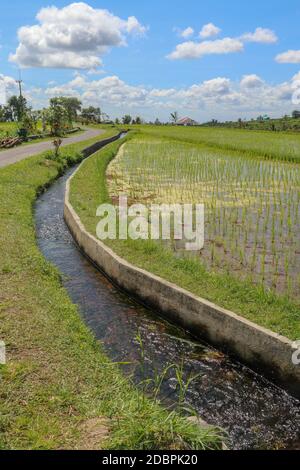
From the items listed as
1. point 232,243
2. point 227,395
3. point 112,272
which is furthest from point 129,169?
point 227,395

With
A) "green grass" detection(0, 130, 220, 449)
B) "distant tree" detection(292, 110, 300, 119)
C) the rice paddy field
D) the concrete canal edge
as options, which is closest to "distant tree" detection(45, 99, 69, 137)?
the rice paddy field

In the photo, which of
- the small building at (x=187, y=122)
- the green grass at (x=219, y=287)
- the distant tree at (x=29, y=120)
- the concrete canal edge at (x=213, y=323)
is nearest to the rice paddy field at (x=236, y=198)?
the green grass at (x=219, y=287)

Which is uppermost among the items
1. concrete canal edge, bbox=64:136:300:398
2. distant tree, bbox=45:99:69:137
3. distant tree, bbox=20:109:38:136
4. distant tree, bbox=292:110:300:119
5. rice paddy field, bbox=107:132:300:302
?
distant tree, bbox=292:110:300:119

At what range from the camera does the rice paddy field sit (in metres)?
8.11

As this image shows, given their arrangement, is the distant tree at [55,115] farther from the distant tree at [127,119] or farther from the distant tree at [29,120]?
the distant tree at [127,119]

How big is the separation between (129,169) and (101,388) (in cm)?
1793

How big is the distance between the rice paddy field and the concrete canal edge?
1.45 metres

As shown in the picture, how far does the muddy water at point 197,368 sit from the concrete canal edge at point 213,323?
0.46 ft

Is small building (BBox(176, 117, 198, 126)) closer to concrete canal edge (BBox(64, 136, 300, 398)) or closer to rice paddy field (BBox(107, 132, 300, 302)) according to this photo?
rice paddy field (BBox(107, 132, 300, 302))

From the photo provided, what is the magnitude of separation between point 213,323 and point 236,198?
A: 29.1 feet

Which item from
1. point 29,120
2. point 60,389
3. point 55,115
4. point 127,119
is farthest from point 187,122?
point 60,389

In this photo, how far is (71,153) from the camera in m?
25.5

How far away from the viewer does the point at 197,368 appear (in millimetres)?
5316

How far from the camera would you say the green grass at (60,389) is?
11.2 ft
